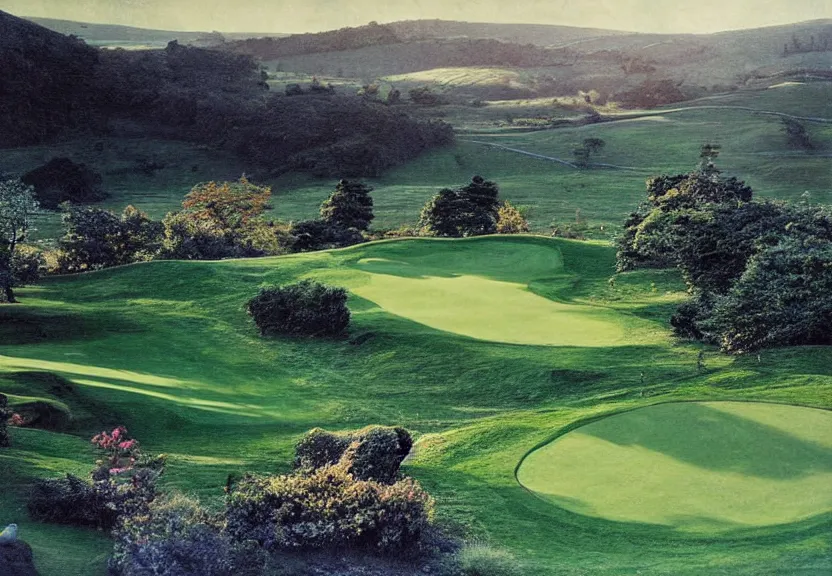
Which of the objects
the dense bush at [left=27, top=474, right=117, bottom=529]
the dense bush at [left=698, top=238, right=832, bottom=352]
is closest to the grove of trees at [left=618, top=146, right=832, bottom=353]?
the dense bush at [left=698, top=238, right=832, bottom=352]

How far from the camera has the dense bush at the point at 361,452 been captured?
45.5ft

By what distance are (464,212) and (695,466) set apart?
126 ft

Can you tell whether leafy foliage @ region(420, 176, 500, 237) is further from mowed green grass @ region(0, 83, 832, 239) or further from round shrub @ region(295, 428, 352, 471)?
round shrub @ region(295, 428, 352, 471)

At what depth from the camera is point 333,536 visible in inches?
473

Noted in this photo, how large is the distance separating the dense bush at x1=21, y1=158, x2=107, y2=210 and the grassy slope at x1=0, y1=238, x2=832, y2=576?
49742 millimetres

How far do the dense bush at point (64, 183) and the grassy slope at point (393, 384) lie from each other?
1958 inches

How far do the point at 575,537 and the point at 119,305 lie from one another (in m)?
21.4

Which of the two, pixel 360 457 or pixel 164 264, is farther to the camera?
pixel 164 264

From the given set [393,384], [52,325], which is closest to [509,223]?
[52,325]

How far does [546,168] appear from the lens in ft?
301

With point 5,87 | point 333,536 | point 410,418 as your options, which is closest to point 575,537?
point 333,536

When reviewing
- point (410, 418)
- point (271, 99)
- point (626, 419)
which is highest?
point (271, 99)

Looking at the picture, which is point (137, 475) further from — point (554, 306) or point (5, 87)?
point (5, 87)

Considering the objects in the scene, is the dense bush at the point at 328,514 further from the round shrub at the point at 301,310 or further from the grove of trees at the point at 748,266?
the round shrub at the point at 301,310
